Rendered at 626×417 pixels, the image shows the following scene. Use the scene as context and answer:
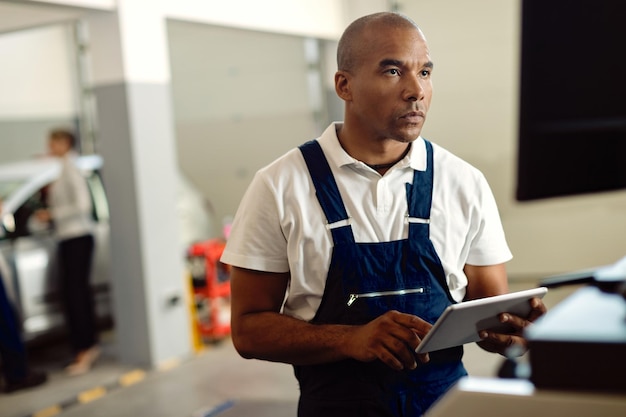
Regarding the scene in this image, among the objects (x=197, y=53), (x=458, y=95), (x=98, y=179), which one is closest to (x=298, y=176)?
(x=98, y=179)

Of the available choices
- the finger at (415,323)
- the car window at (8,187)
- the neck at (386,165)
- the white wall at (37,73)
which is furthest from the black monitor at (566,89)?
the white wall at (37,73)

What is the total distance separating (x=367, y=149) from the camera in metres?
1.95

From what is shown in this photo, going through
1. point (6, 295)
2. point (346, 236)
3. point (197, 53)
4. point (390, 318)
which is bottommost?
point (6, 295)

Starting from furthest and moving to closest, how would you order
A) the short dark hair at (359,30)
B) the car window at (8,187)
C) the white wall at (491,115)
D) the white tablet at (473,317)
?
the white wall at (491,115) < the car window at (8,187) < the short dark hair at (359,30) < the white tablet at (473,317)

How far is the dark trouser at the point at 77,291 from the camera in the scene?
19.6 feet

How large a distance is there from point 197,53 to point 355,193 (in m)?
7.48

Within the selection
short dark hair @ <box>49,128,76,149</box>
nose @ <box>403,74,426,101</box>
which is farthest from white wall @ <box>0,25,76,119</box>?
nose @ <box>403,74,426,101</box>

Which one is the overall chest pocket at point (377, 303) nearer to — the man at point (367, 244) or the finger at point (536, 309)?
the man at point (367, 244)

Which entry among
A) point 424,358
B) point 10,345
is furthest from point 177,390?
point 424,358

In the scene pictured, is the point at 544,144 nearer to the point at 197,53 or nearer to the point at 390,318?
the point at 390,318

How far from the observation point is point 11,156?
1124cm

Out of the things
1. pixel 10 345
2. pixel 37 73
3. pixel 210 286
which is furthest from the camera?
pixel 37 73

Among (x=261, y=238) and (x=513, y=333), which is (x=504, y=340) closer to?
(x=513, y=333)

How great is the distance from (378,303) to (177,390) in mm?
3753
